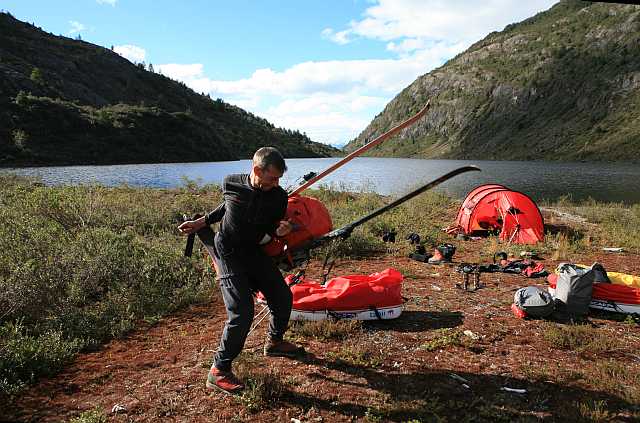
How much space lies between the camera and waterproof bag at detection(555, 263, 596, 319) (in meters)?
6.22

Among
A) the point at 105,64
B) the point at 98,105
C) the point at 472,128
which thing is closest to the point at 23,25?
the point at 105,64

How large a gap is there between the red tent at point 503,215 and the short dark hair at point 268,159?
10124mm

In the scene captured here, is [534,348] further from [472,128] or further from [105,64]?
[105,64]

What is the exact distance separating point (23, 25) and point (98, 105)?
5477cm

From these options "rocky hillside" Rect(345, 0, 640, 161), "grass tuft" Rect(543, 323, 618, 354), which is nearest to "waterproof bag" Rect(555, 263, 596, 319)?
"grass tuft" Rect(543, 323, 618, 354)

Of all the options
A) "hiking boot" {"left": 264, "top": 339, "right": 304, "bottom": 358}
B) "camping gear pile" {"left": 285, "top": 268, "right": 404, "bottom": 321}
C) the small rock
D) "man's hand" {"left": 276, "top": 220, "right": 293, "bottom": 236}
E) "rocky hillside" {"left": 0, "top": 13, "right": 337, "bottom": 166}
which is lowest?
the small rock

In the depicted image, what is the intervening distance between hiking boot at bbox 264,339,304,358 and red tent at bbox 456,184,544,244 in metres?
9.23

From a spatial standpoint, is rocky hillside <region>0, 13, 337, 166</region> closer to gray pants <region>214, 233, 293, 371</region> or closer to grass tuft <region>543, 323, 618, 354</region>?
gray pants <region>214, 233, 293, 371</region>

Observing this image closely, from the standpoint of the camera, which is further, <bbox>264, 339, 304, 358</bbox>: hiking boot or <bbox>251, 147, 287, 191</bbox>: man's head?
<bbox>264, 339, 304, 358</bbox>: hiking boot

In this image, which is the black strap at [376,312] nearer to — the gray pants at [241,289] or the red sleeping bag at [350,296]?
the red sleeping bag at [350,296]

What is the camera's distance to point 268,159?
3875 mm

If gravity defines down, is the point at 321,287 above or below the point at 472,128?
below

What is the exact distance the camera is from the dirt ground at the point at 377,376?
12.7 ft

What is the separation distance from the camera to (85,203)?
11742 mm
